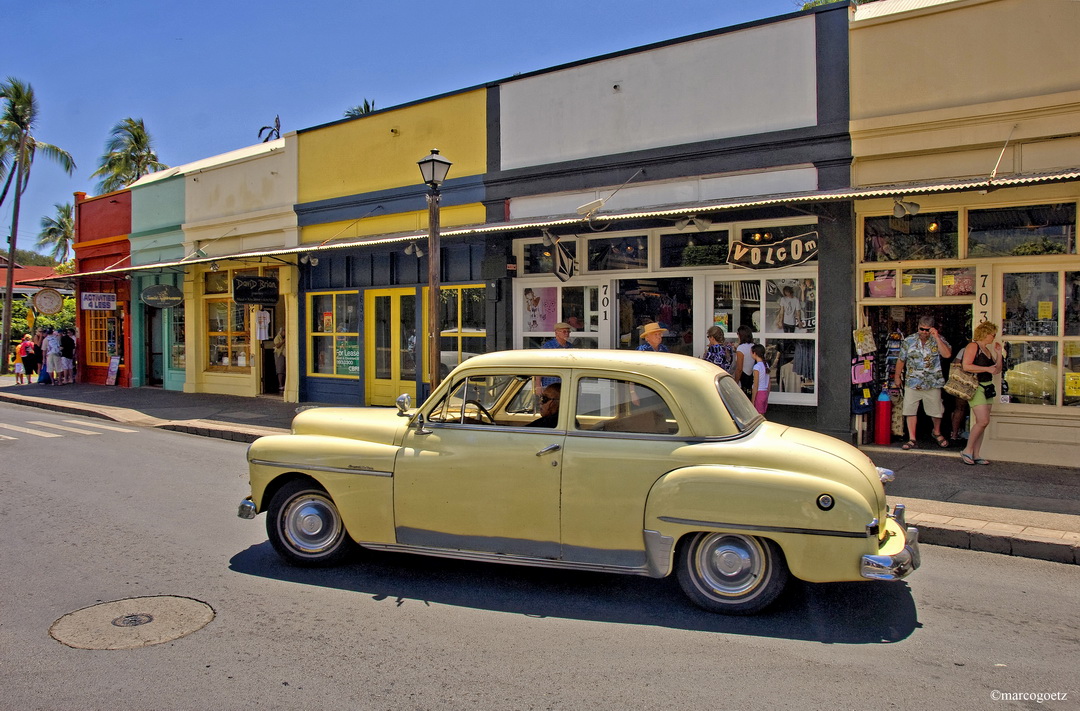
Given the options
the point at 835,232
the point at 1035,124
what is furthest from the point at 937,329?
the point at 1035,124

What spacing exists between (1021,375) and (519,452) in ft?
23.1

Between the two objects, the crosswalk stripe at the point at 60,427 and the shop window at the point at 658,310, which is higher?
the shop window at the point at 658,310

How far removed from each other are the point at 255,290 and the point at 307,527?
36.9ft

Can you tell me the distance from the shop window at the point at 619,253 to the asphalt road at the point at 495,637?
6.23m

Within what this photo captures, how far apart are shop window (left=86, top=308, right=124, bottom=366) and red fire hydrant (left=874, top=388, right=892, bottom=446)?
771 inches

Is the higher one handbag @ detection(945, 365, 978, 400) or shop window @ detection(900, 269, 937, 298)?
shop window @ detection(900, 269, 937, 298)

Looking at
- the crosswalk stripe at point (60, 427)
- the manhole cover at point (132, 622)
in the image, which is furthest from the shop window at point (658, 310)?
the crosswalk stripe at point (60, 427)

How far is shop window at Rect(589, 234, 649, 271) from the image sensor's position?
36.2 ft

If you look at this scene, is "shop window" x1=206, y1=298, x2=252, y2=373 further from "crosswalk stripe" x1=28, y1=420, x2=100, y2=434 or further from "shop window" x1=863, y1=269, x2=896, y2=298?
"shop window" x1=863, y1=269, x2=896, y2=298

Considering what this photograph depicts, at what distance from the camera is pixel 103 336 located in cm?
2131

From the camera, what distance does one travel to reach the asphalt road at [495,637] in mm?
3410

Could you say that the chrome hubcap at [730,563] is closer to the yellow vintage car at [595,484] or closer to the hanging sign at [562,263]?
the yellow vintage car at [595,484]

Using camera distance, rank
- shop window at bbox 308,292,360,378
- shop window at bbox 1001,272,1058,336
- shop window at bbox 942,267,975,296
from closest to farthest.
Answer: shop window at bbox 1001,272,1058,336 → shop window at bbox 942,267,975,296 → shop window at bbox 308,292,360,378

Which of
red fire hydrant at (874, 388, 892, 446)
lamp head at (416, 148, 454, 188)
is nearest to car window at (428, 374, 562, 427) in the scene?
lamp head at (416, 148, 454, 188)
